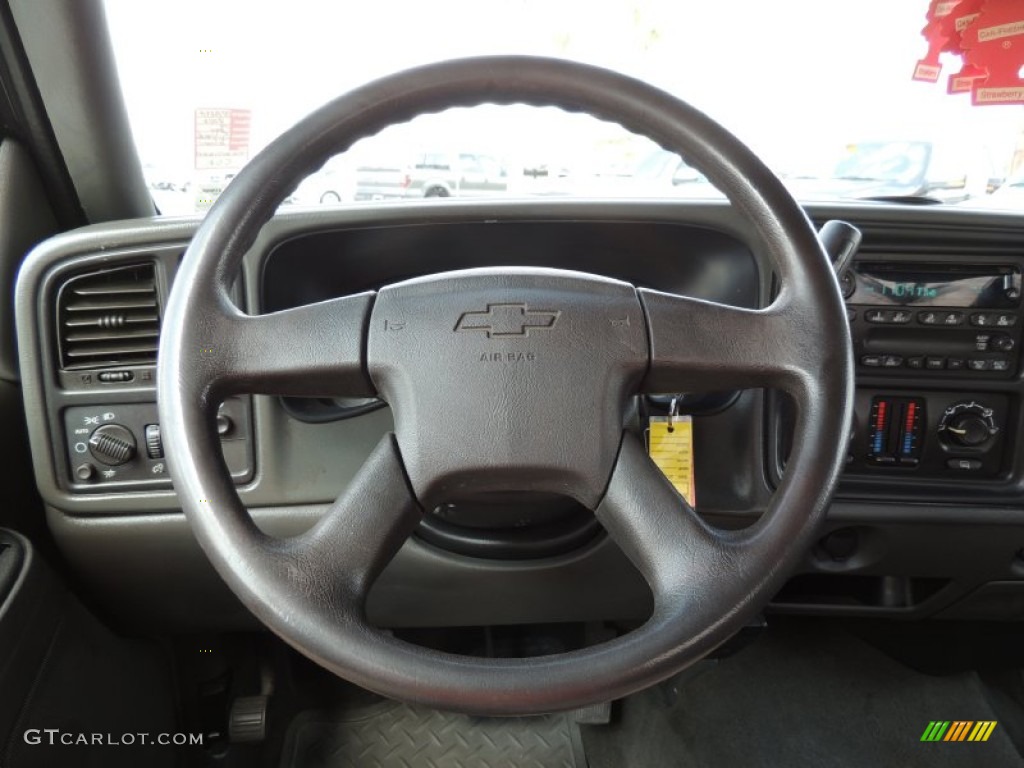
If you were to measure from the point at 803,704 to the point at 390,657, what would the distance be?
131 centimetres

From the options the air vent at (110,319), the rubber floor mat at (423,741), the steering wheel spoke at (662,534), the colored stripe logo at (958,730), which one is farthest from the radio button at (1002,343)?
the air vent at (110,319)

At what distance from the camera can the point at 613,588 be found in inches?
45.3

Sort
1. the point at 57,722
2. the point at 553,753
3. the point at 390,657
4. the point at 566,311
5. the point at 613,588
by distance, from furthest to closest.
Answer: the point at 553,753 < the point at 613,588 < the point at 57,722 < the point at 566,311 < the point at 390,657

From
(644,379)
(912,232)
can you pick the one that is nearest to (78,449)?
(644,379)

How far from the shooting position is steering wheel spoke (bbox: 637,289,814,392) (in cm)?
69

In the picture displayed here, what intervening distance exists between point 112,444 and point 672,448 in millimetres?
769

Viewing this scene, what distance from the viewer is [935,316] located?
43.9 inches

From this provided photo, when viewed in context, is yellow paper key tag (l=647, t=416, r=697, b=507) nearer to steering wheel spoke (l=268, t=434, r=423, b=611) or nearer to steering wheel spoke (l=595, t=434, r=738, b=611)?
steering wheel spoke (l=595, t=434, r=738, b=611)

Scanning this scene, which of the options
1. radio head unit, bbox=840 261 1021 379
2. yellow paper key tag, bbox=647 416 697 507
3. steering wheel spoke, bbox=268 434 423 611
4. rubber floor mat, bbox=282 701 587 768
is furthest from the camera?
rubber floor mat, bbox=282 701 587 768

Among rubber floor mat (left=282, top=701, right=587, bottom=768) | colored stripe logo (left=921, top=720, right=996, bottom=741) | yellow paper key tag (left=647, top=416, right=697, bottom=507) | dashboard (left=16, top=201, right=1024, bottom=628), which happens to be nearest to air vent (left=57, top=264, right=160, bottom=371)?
dashboard (left=16, top=201, right=1024, bottom=628)

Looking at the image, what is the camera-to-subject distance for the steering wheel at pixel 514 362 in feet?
2.14

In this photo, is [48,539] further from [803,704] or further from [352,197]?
[803,704]

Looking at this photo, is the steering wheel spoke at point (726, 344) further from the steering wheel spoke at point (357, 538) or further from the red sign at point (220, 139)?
the red sign at point (220, 139)

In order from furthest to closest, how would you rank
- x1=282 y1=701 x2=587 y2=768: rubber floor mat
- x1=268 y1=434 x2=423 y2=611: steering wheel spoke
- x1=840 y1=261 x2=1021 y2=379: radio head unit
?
x1=282 y1=701 x2=587 y2=768: rubber floor mat, x1=840 y1=261 x2=1021 y2=379: radio head unit, x1=268 y1=434 x2=423 y2=611: steering wheel spoke
